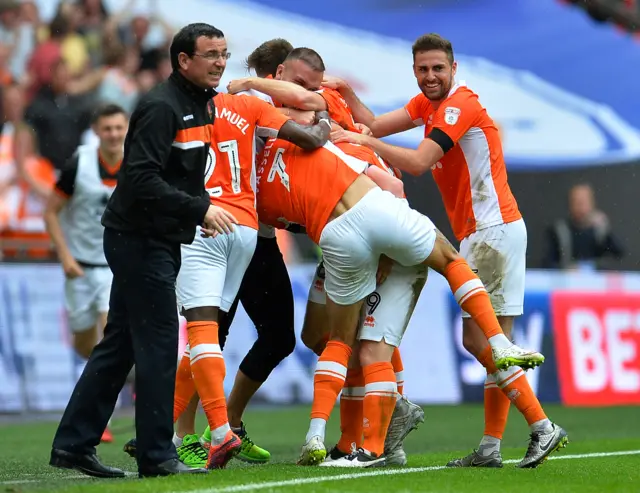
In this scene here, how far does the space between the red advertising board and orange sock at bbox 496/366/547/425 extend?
261 inches

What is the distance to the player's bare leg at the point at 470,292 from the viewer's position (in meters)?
6.54

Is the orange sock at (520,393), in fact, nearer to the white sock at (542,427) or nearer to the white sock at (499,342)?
the white sock at (542,427)

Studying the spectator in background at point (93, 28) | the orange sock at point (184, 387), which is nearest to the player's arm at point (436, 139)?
the orange sock at point (184, 387)

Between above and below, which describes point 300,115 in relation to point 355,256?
above

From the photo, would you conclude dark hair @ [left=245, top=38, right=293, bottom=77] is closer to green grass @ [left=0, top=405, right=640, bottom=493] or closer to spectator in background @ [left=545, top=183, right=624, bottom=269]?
green grass @ [left=0, top=405, right=640, bottom=493]

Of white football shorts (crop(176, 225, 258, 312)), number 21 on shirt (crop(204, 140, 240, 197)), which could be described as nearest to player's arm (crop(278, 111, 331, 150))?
number 21 on shirt (crop(204, 140, 240, 197))

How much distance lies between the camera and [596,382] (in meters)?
13.2

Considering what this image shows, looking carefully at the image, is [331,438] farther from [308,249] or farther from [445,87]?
[308,249]

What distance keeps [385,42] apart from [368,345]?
10.1 m

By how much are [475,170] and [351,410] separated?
1576 mm

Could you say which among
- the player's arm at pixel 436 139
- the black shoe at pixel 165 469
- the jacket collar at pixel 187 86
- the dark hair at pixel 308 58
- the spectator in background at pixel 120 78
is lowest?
the black shoe at pixel 165 469

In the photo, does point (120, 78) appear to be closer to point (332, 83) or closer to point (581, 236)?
point (581, 236)

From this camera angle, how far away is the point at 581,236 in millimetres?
15109

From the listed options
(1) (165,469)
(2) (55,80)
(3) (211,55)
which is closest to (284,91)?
(3) (211,55)
